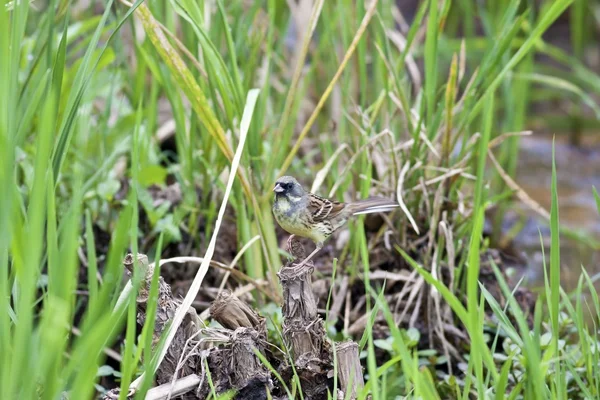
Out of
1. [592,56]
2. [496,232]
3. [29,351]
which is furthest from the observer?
[592,56]

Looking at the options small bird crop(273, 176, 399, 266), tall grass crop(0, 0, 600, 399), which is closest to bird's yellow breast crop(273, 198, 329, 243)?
small bird crop(273, 176, 399, 266)

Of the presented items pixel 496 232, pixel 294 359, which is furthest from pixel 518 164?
pixel 294 359

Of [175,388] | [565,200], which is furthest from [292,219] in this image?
A: [565,200]

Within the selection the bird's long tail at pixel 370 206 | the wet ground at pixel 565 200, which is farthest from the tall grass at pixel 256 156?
the wet ground at pixel 565 200

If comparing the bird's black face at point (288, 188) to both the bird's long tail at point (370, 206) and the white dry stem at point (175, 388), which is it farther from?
the white dry stem at point (175, 388)

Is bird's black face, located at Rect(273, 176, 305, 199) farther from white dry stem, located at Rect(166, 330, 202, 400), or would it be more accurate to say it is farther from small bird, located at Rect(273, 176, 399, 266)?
white dry stem, located at Rect(166, 330, 202, 400)

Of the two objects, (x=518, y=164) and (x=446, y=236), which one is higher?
(x=446, y=236)

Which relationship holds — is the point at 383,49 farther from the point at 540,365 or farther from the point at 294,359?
the point at 540,365

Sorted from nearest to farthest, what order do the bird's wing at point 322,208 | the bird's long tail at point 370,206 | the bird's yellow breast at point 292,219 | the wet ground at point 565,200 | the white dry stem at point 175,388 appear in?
the white dry stem at point 175,388, the bird's yellow breast at point 292,219, the bird's wing at point 322,208, the bird's long tail at point 370,206, the wet ground at point 565,200
